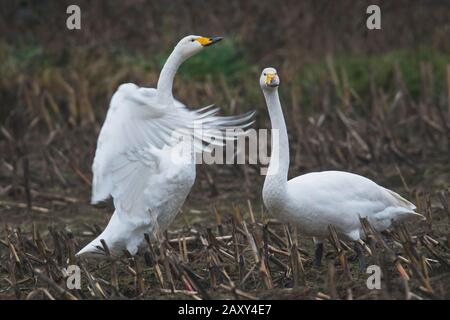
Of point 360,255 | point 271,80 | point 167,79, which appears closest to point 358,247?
point 360,255

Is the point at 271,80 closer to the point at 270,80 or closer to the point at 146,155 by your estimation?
the point at 270,80

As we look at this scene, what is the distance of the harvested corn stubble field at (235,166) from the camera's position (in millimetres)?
6211

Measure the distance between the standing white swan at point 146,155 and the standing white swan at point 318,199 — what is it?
0.32 metres

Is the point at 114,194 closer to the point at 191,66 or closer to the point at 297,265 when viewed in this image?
the point at 297,265

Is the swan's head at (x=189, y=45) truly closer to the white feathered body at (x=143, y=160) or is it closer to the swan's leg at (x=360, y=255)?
the white feathered body at (x=143, y=160)

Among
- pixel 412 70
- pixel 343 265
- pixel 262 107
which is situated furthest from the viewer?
pixel 412 70

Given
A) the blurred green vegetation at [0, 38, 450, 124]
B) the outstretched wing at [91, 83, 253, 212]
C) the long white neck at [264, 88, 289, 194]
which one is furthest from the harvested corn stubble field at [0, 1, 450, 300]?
the outstretched wing at [91, 83, 253, 212]

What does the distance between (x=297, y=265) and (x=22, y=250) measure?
2094mm

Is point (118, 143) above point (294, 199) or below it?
above

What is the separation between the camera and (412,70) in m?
13.3

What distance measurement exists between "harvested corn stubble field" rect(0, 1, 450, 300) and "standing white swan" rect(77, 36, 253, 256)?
221mm

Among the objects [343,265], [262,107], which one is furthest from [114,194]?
[262,107]
